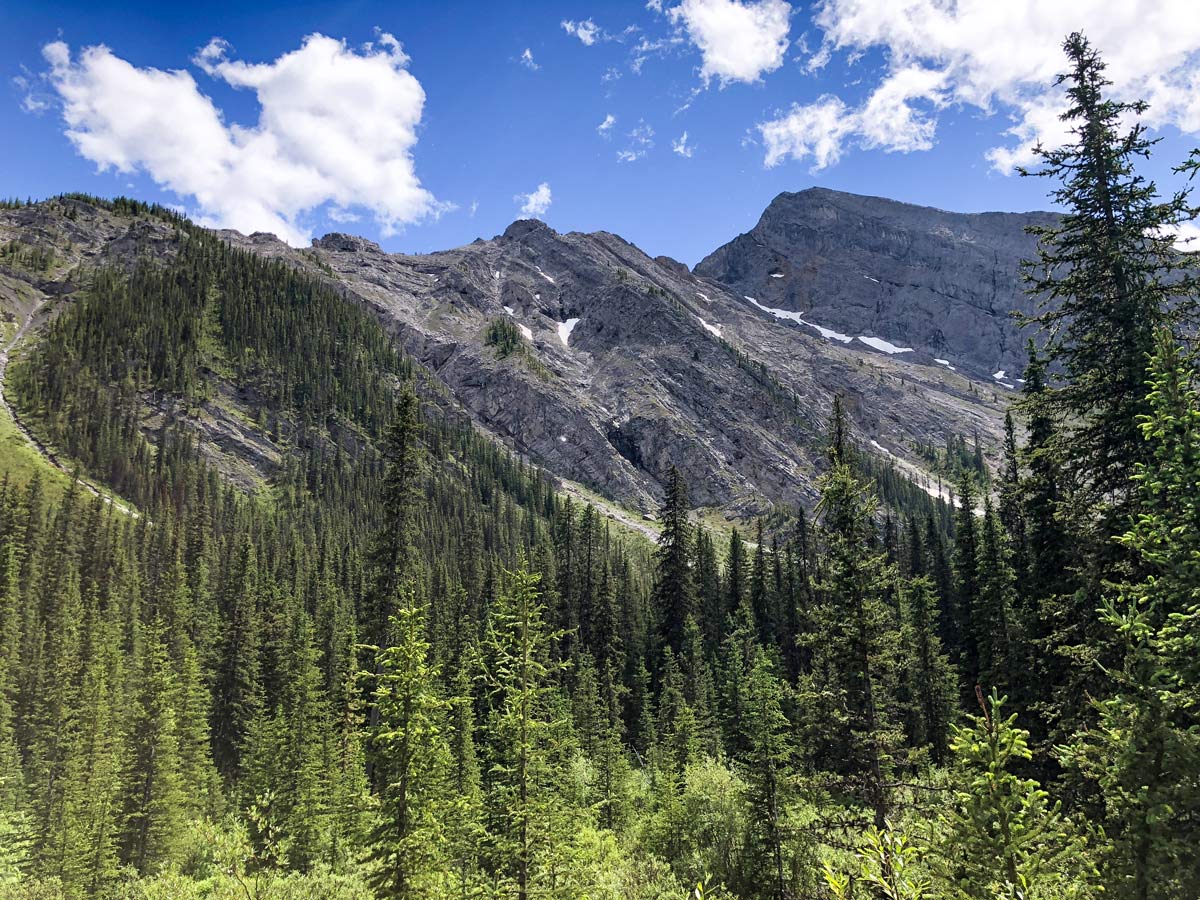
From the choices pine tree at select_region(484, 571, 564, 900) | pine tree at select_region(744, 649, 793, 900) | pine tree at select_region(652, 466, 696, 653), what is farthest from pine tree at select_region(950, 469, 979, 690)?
pine tree at select_region(484, 571, 564, 900)

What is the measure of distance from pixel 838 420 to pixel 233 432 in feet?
571

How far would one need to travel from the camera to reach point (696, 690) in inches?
1996

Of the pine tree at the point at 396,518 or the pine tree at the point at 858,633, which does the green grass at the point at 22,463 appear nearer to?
the pine tree at the point at 396,518

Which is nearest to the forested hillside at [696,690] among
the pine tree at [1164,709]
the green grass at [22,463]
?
the pine tree at [1164,709]

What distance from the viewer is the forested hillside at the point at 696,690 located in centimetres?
957

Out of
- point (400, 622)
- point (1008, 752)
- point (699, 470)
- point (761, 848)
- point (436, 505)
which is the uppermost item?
point (699, 470)

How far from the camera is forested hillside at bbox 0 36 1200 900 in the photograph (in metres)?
9.57

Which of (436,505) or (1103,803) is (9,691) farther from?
(436,505)

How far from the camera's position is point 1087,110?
51.4ft

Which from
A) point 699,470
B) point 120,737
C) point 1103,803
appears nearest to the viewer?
point 1103,803

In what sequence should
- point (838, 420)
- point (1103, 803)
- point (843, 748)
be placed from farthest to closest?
point (838, 420)
point (843, 748)
point (1103, 803)

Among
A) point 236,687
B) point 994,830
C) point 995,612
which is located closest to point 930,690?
point 995,612

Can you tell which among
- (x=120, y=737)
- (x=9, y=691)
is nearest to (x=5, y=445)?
(x=9, y=691)

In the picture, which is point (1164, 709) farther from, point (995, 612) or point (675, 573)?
point (675, 573)
